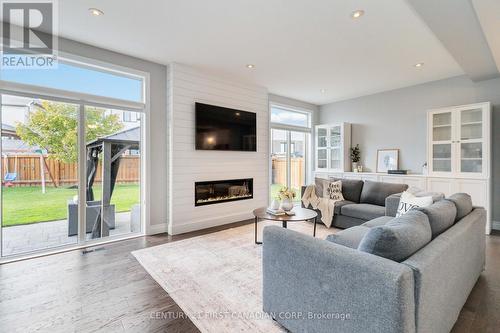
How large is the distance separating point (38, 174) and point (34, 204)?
40cm

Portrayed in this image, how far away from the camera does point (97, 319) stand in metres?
1.90

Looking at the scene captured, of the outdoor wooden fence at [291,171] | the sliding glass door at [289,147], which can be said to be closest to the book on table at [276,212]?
the sliding glass door at [289,147]

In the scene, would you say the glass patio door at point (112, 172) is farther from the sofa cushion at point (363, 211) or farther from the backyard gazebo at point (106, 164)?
the sofa cushion at point (363, 211)

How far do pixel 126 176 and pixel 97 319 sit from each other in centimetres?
236

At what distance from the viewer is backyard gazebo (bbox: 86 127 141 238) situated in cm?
357

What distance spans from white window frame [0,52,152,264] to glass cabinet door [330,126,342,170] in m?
4.34

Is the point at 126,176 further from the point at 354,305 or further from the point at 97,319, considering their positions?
the point at 354,305

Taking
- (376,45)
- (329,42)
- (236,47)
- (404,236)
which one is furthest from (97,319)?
(376,45)

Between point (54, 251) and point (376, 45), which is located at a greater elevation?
point (376, 45)

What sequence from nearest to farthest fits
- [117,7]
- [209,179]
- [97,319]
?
[97,319]
[117,7]
[209,179]

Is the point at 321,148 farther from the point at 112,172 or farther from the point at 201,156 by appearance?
the point at 112,172

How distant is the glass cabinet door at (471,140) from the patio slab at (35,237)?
6168 millimetres

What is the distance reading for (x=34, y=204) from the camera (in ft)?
10.4

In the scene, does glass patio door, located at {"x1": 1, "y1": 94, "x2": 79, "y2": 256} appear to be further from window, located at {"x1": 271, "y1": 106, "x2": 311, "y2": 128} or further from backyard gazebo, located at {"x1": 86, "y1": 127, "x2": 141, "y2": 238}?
window, located at {"x1": 271, "y1": 106, "x2": 311, "y2": 128}
